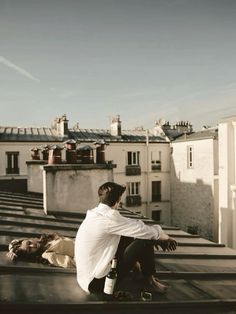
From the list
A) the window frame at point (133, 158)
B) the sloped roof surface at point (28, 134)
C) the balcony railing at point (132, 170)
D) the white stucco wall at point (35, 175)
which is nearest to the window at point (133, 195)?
the balcony railing at point (132, 170)

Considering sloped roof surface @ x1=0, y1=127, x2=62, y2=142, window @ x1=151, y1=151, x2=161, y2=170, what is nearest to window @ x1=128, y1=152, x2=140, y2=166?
window @ x1=151, y1=151, x2=161, y2=170

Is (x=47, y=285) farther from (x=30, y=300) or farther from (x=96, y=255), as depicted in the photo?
(x=96, y=255)

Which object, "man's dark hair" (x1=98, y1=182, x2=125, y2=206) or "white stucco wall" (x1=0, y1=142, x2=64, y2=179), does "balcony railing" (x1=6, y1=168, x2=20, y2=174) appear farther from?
"man's dark hair" (x1=98, y1=182, x2=125, y2=206)

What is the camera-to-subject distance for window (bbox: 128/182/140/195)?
98.5 feet

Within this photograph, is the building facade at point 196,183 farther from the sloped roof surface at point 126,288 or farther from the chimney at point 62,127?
the sloped roof surface at point 126,288

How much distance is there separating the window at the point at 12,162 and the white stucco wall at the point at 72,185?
1838 cm

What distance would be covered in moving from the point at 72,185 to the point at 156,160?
22575 mm

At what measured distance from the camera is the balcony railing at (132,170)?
29.7 m

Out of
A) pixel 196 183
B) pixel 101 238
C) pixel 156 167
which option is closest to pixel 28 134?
pixel 156 167

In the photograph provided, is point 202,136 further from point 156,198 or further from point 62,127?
point 62,127

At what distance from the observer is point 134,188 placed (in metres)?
30.3

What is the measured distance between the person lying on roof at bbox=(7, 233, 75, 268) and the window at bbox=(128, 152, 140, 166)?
83.3 ft

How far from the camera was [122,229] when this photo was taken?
11.5ft

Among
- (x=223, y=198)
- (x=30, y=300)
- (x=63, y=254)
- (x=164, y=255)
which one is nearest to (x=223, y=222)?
(x=223, y=198)
